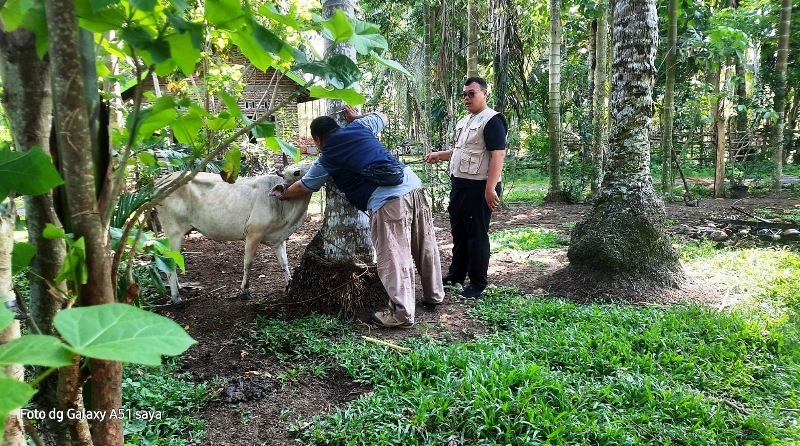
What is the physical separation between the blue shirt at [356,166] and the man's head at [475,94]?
1.06m

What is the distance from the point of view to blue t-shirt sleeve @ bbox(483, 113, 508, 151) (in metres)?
4.70

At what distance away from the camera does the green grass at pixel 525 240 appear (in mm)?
7008

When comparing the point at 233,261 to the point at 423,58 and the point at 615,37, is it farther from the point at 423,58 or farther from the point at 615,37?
the point at 423,58

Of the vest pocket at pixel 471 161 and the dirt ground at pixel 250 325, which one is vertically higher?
the vest pocket at pixel 471 161

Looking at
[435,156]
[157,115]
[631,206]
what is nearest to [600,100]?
[631,206]

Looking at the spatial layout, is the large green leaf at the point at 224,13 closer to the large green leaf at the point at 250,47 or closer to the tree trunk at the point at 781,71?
the large green leaf at the point at 250,47

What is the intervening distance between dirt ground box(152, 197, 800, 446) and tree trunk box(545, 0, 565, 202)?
2.99 meters

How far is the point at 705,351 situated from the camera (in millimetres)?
3594

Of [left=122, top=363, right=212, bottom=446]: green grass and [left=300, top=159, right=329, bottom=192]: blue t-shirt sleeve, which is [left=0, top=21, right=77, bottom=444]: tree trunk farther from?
[left=300, top=159, right=329, bottom=192]: blue t-shirt sleeve

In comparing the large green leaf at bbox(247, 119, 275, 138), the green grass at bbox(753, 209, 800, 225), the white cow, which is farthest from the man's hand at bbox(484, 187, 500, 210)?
the green grass at bbox(753, 209, 800, 225)

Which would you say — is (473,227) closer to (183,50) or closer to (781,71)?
(183,50)

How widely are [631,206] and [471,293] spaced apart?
1732mm

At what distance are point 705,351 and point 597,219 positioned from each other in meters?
1.80

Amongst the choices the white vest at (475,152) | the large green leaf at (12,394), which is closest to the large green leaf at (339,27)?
the large green leaf at (12,394)
